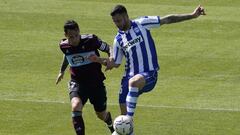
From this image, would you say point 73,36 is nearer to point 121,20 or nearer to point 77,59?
point 77,59

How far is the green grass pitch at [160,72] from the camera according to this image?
14711 mm

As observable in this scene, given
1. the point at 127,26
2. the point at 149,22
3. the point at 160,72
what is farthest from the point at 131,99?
the point at 160,72

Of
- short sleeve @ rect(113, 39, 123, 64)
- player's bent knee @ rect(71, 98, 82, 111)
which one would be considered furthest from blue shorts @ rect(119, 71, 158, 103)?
player's bent knee @ rect(71, 98, 82, 111)

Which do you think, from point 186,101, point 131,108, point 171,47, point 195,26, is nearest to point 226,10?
point 195,26

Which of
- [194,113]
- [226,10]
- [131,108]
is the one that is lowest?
[226,10]

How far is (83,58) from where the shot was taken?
1302 centimetres

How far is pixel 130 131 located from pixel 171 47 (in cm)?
1002

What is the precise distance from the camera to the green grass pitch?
1471 cm

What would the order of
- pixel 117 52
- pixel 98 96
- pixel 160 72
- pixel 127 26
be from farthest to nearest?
pixel 160 72 → pixel 98 96 → pixel 117 52 → pixel 127 26

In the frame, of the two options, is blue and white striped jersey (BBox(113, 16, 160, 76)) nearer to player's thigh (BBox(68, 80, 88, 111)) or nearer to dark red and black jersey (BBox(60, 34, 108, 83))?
dark red and black jersey (BBox(60, 34, 108, 83))

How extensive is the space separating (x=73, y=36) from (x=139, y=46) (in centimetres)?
111

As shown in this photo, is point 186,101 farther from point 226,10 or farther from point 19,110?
point 226,10

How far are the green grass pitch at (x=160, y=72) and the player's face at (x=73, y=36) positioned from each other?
1991 mm

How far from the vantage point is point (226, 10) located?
25.3 metres
